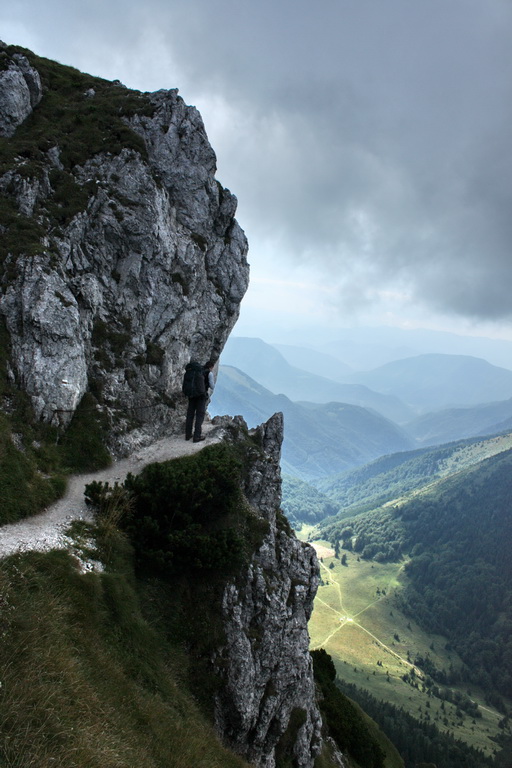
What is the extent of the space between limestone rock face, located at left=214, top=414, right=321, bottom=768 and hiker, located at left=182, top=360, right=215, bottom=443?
4514mm

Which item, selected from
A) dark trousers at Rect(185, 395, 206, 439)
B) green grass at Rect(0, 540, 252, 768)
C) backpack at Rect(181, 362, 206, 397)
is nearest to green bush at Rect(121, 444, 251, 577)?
green grass at Rect(0, 540, 252, 768)

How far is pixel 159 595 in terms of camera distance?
15.5 meters

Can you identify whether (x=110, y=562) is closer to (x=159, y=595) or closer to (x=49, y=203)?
(x=159, y=595)

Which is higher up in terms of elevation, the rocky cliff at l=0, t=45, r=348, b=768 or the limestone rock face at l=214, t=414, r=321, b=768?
the rocky cliff at l=0, t=45, r=348, b=768

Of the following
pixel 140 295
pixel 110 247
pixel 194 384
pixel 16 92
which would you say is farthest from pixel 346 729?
pixel 16 92

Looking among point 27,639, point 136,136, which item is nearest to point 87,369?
point 27,639

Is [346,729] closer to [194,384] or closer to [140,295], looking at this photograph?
[194,384]

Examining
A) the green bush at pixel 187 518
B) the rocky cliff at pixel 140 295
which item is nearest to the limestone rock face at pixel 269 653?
the rocky cliff at pixel 140 295

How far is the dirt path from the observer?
520 inches

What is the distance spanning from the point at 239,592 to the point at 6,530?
977 centimetres

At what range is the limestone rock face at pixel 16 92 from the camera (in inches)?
1207

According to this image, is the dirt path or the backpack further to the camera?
the backpack

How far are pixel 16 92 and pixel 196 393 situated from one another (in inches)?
1129

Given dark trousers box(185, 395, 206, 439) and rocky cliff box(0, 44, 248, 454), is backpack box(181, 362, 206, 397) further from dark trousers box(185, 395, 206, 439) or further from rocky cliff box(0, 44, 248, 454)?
rocky cliff box(0, 44, 248, 454)
